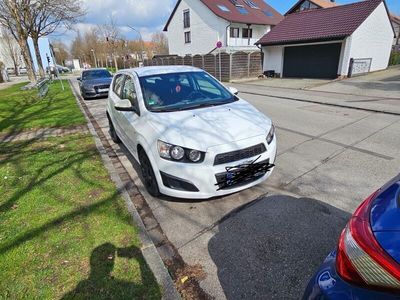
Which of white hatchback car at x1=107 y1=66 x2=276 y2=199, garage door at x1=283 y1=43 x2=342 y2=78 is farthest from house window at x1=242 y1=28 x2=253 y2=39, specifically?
white hatchback car at x1=107 y1=66 x2=276 y2=199

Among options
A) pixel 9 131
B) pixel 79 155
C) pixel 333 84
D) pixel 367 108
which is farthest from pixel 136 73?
pixel 333 84

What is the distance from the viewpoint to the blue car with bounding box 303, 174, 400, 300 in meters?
1.01

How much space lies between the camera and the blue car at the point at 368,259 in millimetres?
1008

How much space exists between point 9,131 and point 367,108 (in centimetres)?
1143

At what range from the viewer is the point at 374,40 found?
1991cm

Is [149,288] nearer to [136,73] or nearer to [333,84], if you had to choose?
[136,73]

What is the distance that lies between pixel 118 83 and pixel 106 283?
13.6 ft

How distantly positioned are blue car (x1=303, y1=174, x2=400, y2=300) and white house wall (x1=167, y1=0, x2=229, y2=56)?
30.8 metres

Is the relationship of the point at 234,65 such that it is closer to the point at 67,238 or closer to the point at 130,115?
the point at 130,115

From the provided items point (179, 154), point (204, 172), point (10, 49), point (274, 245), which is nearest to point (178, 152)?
point (179, 154)

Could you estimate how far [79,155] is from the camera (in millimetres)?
5371

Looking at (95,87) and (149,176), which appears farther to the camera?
(95,87)

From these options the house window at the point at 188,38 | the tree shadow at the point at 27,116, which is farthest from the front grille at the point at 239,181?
the house window at the point at 188,38

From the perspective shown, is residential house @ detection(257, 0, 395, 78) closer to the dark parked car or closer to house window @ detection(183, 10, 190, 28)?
the dark parked car
